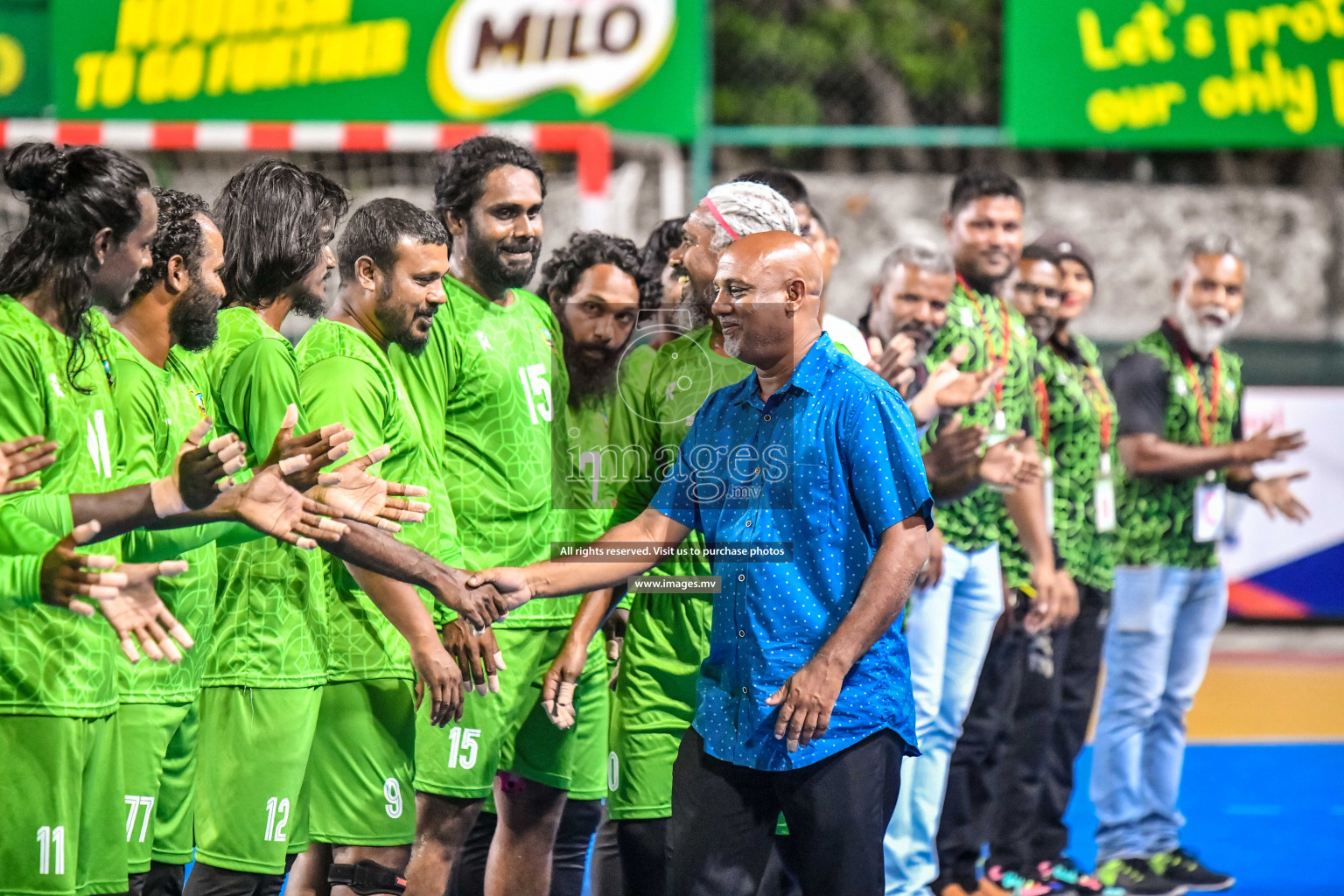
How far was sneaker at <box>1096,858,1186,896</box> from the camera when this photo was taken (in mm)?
→ 6109

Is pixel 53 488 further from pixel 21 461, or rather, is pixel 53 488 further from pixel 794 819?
pixel 794 819

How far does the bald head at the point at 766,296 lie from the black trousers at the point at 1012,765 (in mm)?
2798

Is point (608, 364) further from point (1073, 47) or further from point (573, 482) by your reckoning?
point (1073, 47)

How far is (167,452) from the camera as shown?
12.3 ft

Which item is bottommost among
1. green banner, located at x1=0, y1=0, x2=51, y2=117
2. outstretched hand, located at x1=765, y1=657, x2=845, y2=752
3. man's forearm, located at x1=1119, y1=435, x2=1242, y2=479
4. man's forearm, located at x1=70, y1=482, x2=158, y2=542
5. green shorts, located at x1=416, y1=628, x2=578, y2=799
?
green shorts, located at x1=416, y1=628, x2=578, y2=799

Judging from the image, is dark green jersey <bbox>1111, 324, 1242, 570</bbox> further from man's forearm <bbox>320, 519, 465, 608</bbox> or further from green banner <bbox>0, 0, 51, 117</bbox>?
green banner <bbox>0, 0, 51, 117</bbox>

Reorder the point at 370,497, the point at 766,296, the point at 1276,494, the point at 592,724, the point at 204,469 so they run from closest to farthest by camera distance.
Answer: the point at 204,469 < the point at 766,296 < the point at 370,497 < the point at 592,724 < the point at 1276,494

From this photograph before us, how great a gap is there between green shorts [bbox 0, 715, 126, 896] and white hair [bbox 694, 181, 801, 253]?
2.00m

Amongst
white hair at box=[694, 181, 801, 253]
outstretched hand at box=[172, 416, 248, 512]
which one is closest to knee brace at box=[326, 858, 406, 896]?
outstretched hand at box=[172, 416, 248, 512]

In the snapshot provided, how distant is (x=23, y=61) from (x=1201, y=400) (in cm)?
847

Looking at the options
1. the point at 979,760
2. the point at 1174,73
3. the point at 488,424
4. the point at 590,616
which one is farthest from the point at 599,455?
the point at 1174,73

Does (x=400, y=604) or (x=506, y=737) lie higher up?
(x=400, y=604)

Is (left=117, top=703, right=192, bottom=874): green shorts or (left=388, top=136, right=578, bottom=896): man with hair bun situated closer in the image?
(left=117, top=703, right=192, bottom=874): green shorts

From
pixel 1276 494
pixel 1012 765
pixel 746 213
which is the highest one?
pixel 746 213
